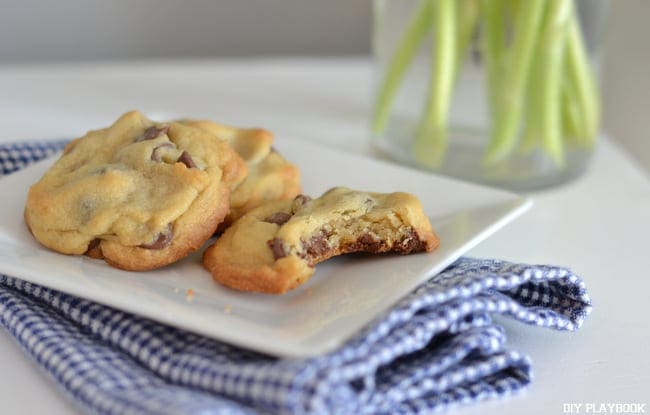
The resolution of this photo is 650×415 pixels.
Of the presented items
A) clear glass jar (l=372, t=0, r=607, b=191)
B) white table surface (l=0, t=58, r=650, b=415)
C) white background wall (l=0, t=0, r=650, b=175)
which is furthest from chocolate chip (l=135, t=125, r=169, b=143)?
white background wall (l=0, t=0, r=650, b=175)

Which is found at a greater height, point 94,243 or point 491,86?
point 491,86

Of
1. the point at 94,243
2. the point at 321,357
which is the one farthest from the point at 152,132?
the point at 321,357

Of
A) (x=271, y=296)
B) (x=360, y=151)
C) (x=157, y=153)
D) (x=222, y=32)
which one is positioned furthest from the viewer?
(x=222, y=32)

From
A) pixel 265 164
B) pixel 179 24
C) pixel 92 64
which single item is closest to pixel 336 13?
pixel 179 24

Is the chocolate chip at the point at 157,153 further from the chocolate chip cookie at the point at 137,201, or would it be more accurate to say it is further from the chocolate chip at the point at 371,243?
the chocolate chip at the point at 371,243

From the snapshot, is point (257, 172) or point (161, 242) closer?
point (161, 242)

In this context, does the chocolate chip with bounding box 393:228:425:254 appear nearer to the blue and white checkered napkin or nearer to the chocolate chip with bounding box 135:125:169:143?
the blue and white checkered napkin

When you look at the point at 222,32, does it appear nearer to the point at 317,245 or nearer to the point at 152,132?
the point at 152,132
